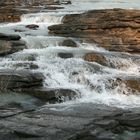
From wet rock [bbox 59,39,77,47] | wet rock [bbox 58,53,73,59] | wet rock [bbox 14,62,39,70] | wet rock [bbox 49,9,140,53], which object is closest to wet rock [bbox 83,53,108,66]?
wet rock [bbox 58,53,73,59]

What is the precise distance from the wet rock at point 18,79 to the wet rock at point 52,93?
0.86 feet

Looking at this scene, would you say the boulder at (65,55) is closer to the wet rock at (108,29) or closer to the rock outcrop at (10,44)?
the rock outcrop at (10,44)

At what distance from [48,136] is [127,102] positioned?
16.2 ft

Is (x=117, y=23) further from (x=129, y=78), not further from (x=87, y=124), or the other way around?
(x=87, y=124)

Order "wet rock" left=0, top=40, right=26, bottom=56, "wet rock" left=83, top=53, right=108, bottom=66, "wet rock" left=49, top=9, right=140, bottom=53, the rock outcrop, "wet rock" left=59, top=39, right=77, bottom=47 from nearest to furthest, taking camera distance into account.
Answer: "wet rock" left=83, top=53, right=108, bottom=66 → "wet rock" left=0, top=40, right=26, bottom=56 → the rock outcrop → "wet rock" left=59, top=39, right=77, bottom=47 → "wet rock" left=49, top=9, right=140, bottom=53

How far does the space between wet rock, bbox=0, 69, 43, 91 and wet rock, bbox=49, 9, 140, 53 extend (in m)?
7.78

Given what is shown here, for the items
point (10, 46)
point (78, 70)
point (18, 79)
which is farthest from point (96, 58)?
point (18, 79)

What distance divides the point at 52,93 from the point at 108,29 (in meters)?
9.98

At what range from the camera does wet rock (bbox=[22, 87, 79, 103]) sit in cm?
1410

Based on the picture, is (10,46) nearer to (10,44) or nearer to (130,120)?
(10,44)

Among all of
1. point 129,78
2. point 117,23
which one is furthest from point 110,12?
point 129,78

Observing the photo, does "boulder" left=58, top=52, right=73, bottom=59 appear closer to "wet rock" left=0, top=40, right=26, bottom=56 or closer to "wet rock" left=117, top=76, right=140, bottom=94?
"wet rock" left=0, top=40, right=26, bottom=56

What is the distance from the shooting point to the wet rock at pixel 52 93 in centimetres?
1410

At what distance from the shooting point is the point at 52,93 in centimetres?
1434
